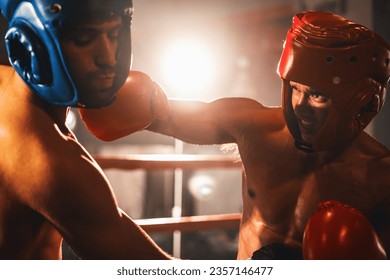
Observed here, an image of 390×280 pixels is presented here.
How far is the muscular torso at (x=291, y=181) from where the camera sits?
44.6 inches

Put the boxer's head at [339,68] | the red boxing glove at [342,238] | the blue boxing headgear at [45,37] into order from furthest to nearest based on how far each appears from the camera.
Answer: the boxer's head at [339,68] → the red boxing glove at [342,238] → the blue boxing headgear at [45,37]

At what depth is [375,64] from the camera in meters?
1.04

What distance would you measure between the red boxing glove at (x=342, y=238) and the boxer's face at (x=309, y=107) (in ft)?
0.69

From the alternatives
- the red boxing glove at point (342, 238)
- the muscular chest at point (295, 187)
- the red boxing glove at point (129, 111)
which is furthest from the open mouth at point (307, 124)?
the red boxing glove at point (129, 111)

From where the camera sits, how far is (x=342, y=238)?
93cm

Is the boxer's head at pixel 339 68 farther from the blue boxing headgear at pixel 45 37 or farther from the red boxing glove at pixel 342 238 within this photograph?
the blue boxing headgear at pixel 45 37

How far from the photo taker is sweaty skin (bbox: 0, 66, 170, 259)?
82 cm

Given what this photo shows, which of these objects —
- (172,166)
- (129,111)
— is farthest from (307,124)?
(172,166)

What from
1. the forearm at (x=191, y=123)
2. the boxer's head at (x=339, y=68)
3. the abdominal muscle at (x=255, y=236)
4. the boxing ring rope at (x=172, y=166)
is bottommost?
the boxing ring rope at (x=172, y=166)

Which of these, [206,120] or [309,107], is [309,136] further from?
[206,120]

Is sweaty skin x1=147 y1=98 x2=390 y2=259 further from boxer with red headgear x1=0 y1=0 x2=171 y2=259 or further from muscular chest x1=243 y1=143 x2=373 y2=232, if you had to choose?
boxer with red headgear x1=0 y1=0 x2=171 y2=259

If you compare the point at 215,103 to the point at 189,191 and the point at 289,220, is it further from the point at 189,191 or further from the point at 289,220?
the point at 189,191

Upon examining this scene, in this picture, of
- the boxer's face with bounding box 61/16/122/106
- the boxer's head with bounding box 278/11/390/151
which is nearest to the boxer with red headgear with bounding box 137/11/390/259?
the boxer's head with bounding box 278/11/390/151

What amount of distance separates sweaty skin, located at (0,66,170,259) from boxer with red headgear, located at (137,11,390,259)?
375 millimetres
